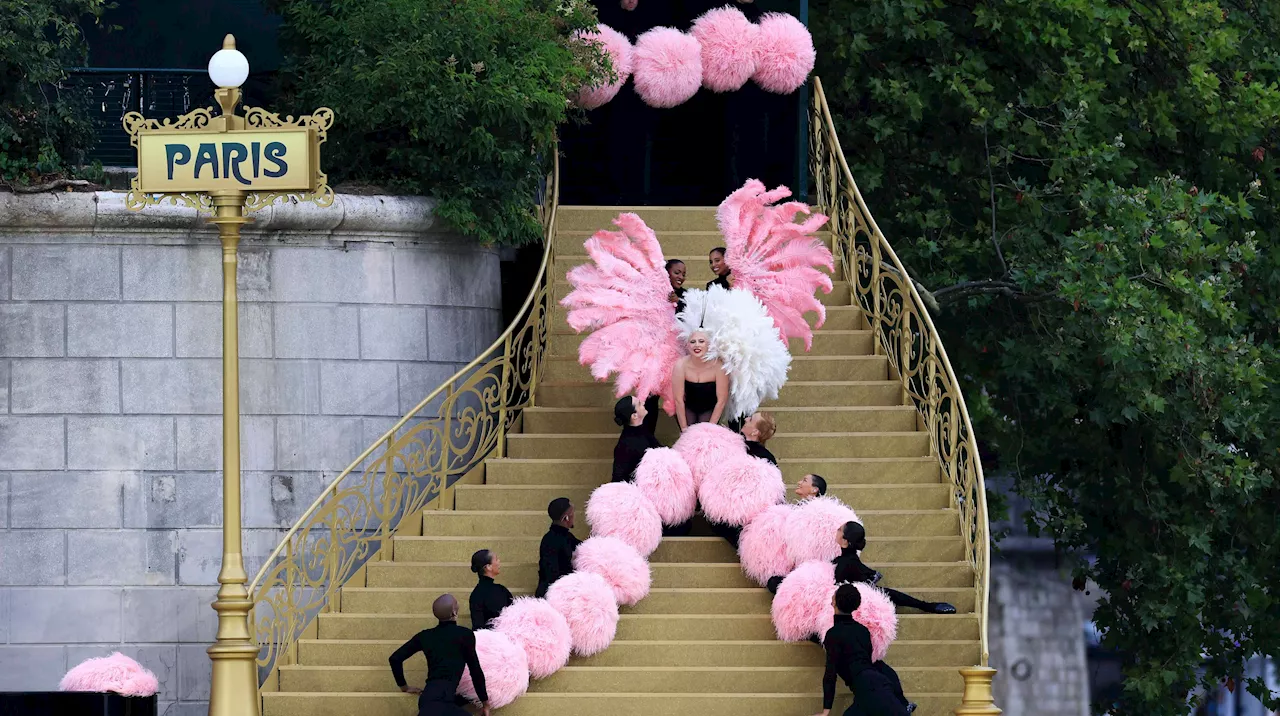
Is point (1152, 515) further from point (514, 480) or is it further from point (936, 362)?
point (514, 480)

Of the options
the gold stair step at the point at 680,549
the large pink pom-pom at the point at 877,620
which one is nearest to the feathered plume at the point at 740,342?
the gold stair step at the point at 680,549

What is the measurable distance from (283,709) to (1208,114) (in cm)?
1026

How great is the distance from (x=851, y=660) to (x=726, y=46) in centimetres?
779

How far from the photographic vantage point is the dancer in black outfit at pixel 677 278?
16.5 m

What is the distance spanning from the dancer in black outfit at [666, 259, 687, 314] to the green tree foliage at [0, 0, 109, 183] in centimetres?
425

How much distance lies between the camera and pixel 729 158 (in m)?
21.0

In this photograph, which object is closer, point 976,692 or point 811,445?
point 976,692

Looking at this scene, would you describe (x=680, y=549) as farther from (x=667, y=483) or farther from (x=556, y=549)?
(x=556, y=549)

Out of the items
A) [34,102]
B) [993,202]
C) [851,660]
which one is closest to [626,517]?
[851,660]

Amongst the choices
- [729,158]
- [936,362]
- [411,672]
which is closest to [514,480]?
[411,672]

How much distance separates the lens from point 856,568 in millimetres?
14570

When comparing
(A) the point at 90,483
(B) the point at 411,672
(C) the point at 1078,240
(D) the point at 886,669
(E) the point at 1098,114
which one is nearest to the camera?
(D) the point at 886,669

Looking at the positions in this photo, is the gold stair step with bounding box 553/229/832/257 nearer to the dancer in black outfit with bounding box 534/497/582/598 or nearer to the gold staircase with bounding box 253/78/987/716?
the gold staircase with bounding box 253/78/987/716

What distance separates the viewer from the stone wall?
1616 cm
